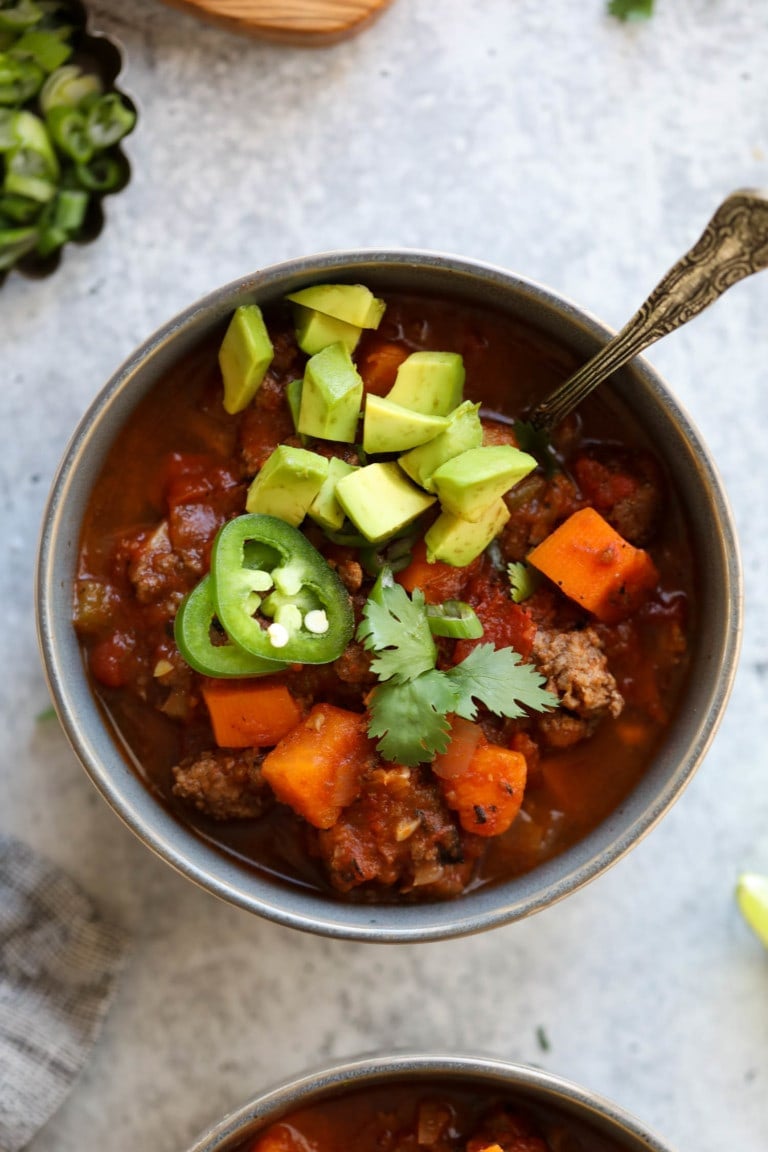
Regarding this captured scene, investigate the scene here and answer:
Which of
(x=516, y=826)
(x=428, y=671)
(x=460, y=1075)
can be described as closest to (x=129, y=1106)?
(x=460, y=1075)

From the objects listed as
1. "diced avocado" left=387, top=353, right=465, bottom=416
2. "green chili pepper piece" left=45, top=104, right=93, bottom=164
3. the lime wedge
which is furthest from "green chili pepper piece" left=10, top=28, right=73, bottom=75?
the lime wedge

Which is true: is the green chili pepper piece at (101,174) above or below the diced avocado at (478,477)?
below

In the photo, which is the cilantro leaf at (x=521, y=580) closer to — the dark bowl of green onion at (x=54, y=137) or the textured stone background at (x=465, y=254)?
the textured stone background at (x=465, y=254)

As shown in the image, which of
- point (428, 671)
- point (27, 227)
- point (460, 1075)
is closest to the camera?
point (428, 671)

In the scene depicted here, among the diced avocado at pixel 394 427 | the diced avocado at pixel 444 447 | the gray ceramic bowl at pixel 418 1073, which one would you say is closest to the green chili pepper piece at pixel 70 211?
the diced avocado at pixel 394 427

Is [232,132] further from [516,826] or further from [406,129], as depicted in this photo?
[516,826]

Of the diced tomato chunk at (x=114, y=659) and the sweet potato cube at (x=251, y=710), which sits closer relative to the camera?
the sweet potato cube at (x=251, y=710)

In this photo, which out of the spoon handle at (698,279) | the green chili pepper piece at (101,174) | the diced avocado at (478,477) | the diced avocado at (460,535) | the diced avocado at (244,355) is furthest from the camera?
the green chili pepper piece at (101,174)

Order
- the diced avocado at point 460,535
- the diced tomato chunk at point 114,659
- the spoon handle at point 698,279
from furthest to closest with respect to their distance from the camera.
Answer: the diced tomato chunk at point 114,659 < the diced avocado at point 460,535 < the spoon handle at point 698,279
